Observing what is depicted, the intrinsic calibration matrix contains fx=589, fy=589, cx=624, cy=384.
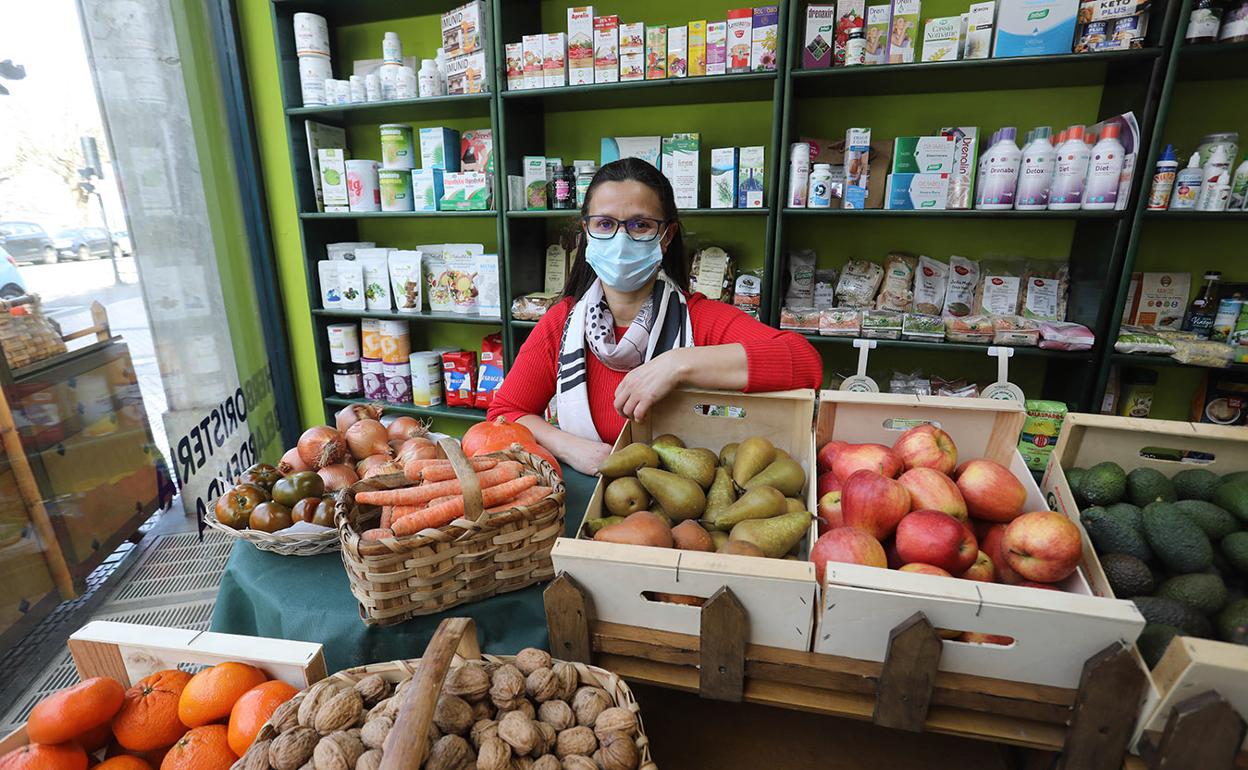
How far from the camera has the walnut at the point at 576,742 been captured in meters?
0.66

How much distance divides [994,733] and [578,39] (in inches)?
91.6

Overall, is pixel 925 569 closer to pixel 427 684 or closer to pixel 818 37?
pixel 427 684

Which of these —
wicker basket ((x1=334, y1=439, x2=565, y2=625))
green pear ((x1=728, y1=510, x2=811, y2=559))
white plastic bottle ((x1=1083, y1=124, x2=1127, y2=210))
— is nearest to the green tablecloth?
wicker basket ((x1=334, y1=439, x2=565, y2=625))

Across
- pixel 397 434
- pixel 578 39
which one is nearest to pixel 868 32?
pixel 578 39

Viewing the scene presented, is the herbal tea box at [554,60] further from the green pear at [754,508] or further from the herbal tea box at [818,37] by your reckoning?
the green pear at [754,508]

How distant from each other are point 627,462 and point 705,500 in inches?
5.8

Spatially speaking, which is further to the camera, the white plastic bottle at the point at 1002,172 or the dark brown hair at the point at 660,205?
the white plastic bottle at the point at 1002,172

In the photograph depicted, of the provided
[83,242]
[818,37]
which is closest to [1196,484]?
[818,37]

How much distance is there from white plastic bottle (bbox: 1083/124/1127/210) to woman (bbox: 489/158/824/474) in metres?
1.14

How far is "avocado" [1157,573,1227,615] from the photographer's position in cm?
72

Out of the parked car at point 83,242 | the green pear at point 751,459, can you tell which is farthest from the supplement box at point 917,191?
the parked car at point 83,242

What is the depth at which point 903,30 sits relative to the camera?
6.18 ft

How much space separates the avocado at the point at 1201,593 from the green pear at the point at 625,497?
0.69 meters

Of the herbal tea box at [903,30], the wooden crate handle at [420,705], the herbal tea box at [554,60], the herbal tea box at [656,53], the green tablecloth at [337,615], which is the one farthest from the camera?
the herbal tea box at [554,60]
